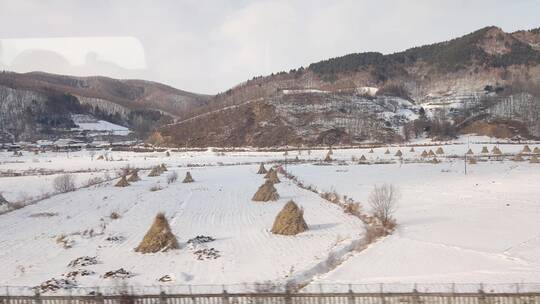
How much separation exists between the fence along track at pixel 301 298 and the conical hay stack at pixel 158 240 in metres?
5.47

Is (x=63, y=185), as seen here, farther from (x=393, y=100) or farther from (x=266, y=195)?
(x=393, y=100)

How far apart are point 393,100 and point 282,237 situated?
109 metres

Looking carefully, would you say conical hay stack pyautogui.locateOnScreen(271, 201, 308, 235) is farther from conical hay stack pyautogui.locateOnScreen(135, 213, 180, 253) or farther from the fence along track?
the fence along track

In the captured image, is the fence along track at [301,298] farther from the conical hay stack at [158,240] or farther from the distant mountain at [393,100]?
the distant mountain at [393,100]

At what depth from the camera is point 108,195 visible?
29375 millimetres

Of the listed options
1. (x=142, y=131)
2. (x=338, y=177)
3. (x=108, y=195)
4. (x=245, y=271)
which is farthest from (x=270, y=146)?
(x=142, y=131)

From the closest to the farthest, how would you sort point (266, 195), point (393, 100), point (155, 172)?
point (266, 195) < point (155, 172) < point (393, 100)

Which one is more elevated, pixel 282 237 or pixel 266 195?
pixel 266 195

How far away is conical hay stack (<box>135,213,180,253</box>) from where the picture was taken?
14773 mm

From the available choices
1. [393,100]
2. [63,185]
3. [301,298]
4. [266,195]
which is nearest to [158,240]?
[301,298]

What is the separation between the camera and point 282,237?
16.4 meters

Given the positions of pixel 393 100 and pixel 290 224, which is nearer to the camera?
pixel 290 224

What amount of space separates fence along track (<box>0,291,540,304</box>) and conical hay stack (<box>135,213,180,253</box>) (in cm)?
547

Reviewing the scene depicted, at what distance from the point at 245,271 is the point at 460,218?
10.0 metres
